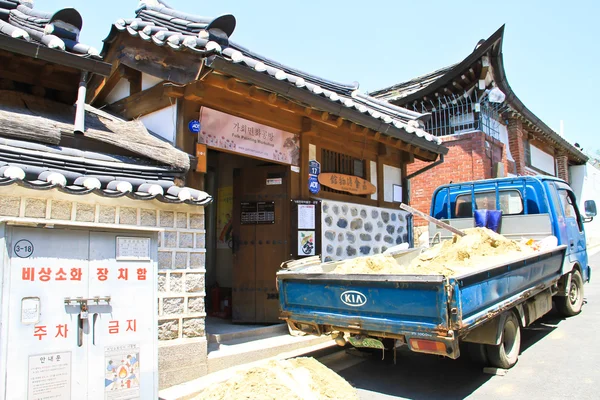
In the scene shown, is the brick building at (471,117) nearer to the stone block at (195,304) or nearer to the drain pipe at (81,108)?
the stone block at (195,304)

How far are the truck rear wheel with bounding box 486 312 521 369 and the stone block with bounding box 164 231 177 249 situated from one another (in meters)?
3.83

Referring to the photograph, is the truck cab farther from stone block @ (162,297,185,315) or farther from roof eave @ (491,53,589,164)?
roof eave @ (491,53,589,164)

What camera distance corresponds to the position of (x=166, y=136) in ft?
21.1

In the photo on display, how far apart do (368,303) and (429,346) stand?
2.39 feet

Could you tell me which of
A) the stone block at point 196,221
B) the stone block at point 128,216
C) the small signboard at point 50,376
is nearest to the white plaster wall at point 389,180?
the stone block at point 196,221

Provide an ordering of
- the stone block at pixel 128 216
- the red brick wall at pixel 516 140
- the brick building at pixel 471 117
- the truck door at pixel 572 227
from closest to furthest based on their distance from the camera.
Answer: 1. the stone block at pixel 128 216
2. the truck door at pixel 572 227
3. the brick building at pixel 471 117
4. the red brick wall at pixel 516 140

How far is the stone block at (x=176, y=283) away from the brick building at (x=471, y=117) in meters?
8.65

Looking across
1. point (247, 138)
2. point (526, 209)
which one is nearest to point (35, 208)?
point (247, 138)

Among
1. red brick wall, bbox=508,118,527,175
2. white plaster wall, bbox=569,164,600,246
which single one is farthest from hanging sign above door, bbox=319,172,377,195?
white plaster wall, bbox=569,164,600,246

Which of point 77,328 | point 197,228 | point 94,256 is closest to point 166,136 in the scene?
point 197,228

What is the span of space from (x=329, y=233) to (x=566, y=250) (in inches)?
151

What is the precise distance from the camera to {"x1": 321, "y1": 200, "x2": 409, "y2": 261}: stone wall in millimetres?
8133

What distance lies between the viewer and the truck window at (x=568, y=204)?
805cm

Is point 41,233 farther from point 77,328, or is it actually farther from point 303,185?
point 303,185
